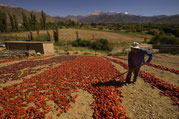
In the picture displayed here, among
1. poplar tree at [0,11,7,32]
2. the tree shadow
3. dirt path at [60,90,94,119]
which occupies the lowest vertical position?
dirt path at [60,90,94,119]

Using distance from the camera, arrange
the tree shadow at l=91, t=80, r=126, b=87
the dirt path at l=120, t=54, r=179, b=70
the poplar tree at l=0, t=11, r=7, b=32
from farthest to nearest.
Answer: the poplar tree at l=0, t=11, r=7, b=32
the dirt path at l=120, t=54, r=179, b=70
the tree shadow at l=91, t=80, r=126, b=87

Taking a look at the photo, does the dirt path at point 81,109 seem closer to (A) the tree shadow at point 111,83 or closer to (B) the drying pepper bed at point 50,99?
(B) the drying pepper bed at point 50,99

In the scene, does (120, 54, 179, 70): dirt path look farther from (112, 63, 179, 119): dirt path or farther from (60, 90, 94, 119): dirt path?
(60, 90, 94, 119): dirt path

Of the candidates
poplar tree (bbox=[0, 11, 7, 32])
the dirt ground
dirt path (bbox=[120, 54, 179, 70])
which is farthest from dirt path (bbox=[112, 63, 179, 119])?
poplar tree (bbox=[0, 11, 7, 32])

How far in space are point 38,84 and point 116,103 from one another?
408cm

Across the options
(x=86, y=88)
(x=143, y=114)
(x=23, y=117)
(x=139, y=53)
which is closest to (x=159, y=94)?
(x=143, y=114)

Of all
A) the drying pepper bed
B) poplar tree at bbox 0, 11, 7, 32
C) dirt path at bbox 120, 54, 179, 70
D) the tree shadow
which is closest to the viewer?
the drying pepper bed

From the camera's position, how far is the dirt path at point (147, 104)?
3.11 meters

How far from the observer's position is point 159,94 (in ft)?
13.5

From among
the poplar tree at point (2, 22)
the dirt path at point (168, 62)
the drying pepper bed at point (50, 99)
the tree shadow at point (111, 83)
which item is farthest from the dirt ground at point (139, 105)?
the poplar tree at point (2, 22)

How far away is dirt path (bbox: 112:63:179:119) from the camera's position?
3.11 metres

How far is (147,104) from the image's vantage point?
3.58m

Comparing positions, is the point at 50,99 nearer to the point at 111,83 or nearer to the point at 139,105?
the point at 111,83

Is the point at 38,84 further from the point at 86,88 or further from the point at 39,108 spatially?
the point at 86,88
